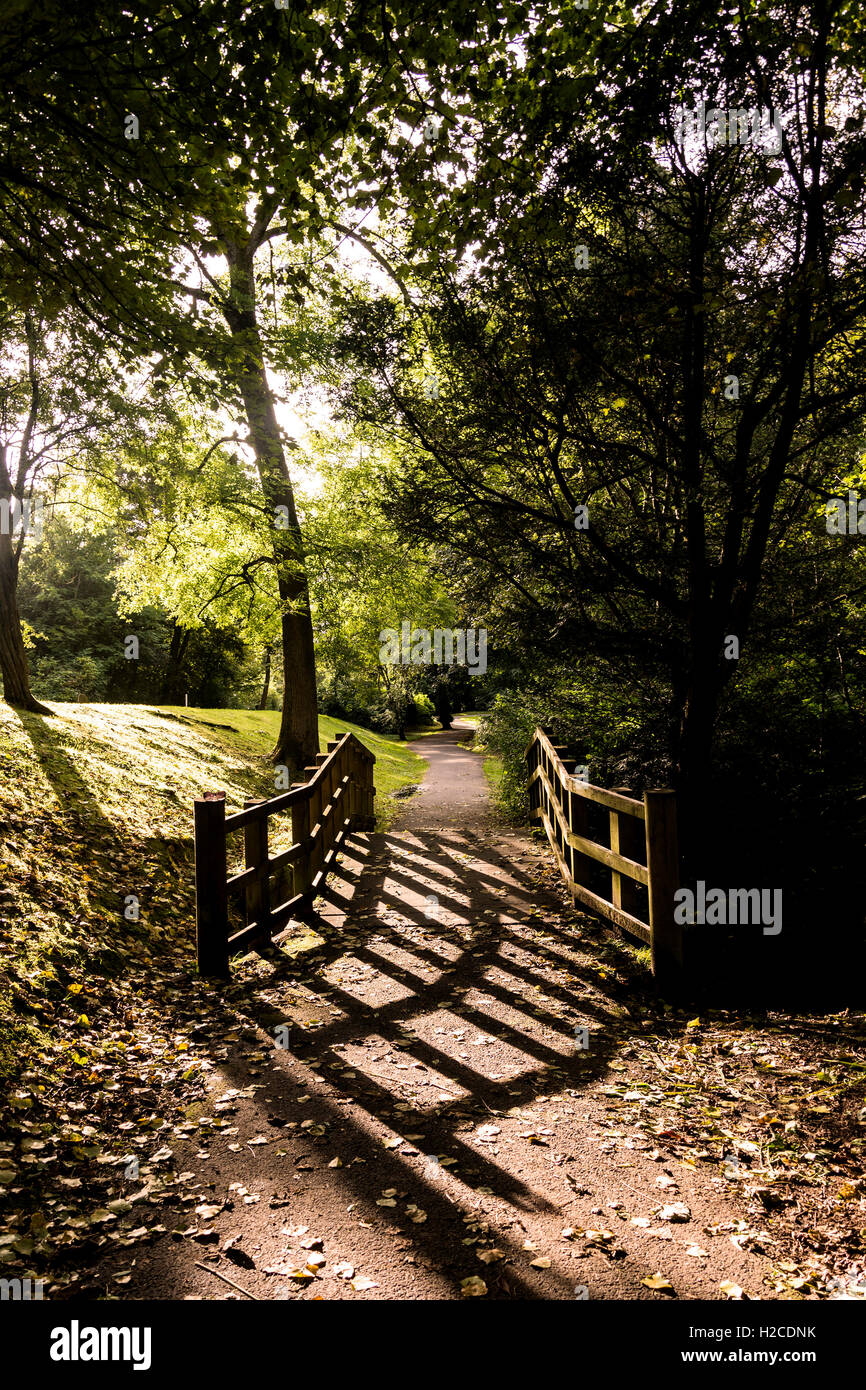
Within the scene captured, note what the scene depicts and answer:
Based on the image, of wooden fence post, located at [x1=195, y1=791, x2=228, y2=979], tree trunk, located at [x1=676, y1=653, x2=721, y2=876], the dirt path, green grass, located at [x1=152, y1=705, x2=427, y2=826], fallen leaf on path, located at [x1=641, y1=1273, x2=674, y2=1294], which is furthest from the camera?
green grass, located at [x1=152, y1=705, x2=427, y2=826]

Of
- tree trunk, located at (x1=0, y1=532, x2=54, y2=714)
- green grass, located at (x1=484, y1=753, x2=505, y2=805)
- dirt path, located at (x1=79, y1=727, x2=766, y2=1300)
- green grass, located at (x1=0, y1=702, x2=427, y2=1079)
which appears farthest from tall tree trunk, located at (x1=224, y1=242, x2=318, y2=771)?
dirt path, located at (x1=79, y1=727, x2=766, y2=1300)

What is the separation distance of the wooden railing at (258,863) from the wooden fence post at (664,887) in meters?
3.21

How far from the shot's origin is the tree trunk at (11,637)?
10.4 m

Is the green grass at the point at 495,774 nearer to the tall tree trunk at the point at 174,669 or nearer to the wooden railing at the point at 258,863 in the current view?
the wooden railing at the point at 258,863

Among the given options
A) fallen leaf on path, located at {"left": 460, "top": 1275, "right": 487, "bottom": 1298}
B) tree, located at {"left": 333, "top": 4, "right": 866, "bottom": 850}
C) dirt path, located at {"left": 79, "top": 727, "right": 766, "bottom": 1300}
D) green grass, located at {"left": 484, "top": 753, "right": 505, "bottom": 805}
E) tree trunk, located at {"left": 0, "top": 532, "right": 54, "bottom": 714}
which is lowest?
green grass, located at {"left": 484, "top": 753, "right": 505, "bottom": 805}

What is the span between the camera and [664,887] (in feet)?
16.6

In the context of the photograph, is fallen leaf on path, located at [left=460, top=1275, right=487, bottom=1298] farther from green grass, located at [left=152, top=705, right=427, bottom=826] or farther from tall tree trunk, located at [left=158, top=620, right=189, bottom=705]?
tall tree trunk, located at [left=158, top=620, right=189, bottom=705]

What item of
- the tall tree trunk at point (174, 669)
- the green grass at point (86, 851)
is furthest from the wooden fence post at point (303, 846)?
the tall tree trunk at point (174, 669)

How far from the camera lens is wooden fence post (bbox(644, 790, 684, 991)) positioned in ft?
16.6

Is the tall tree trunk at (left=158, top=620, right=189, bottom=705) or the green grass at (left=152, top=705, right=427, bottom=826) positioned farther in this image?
the tall tree trunk at (left=158, top=620, right=189, bottom=705)

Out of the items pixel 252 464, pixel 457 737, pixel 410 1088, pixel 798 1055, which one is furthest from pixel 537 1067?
pixel 457 737

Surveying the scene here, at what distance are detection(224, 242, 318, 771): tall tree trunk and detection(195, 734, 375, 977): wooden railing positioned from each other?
15.7 ft
